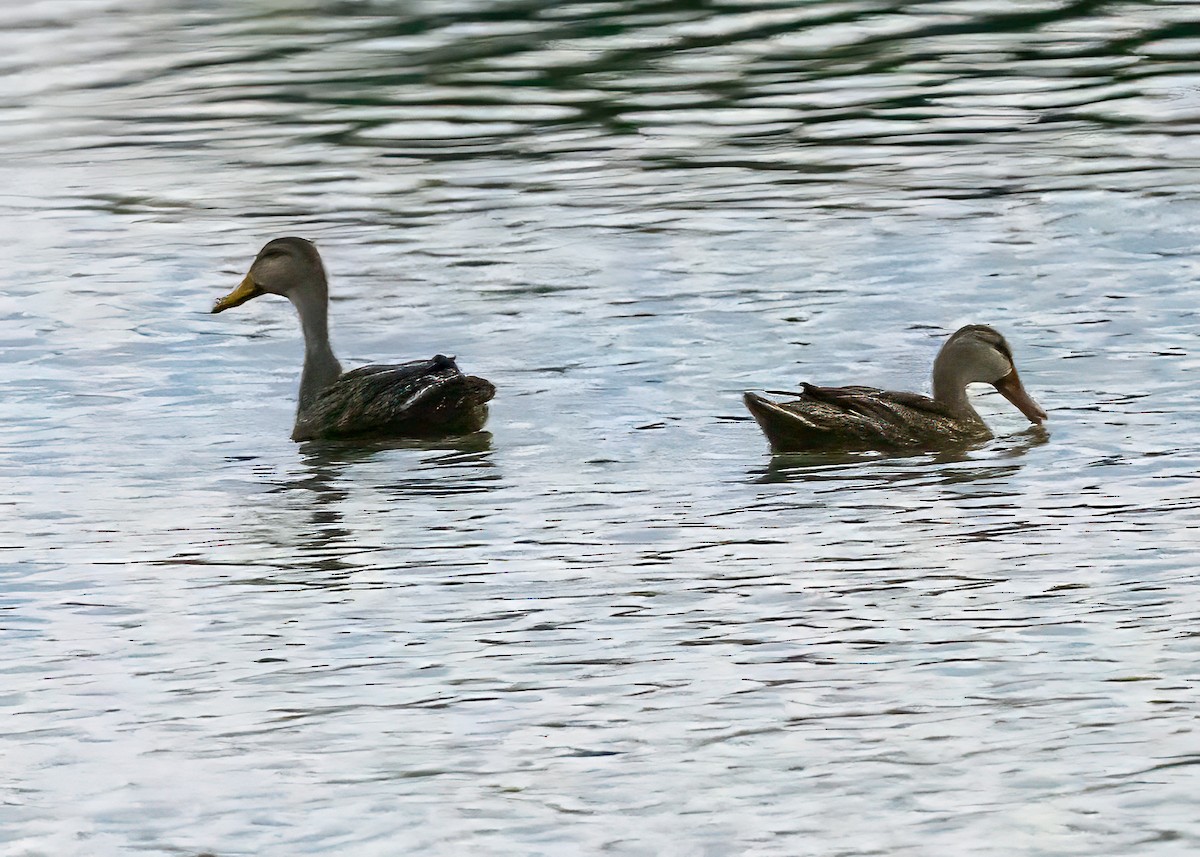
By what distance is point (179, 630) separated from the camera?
9539mm

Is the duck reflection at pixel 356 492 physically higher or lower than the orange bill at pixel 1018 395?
higher

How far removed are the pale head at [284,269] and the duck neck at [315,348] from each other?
7cm

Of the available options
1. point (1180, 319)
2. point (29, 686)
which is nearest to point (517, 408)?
point (1180, 319)

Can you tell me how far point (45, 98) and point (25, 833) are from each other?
18558 mm

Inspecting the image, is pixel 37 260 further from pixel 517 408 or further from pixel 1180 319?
pixel 1180 319

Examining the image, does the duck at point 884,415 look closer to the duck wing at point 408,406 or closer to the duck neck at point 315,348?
the duck wing at point 408,406

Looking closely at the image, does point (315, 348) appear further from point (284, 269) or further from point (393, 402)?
point (393, 402)

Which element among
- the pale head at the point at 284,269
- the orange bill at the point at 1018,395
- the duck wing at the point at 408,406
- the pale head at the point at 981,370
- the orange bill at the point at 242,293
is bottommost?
the orange bill at the point at 1018,395

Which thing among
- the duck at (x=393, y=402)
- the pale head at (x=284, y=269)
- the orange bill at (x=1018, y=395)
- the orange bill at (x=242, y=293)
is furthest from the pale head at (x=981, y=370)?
the orange bill at (x=242, y=293)

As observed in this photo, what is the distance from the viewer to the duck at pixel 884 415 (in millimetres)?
12367

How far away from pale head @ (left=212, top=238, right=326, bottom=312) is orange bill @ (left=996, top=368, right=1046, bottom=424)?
3.68m

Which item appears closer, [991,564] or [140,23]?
[991,564]

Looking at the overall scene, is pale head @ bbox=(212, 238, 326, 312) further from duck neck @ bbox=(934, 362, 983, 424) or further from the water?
duck neck @ bbox=(934, 362, 983, 424)

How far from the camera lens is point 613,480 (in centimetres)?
1188
